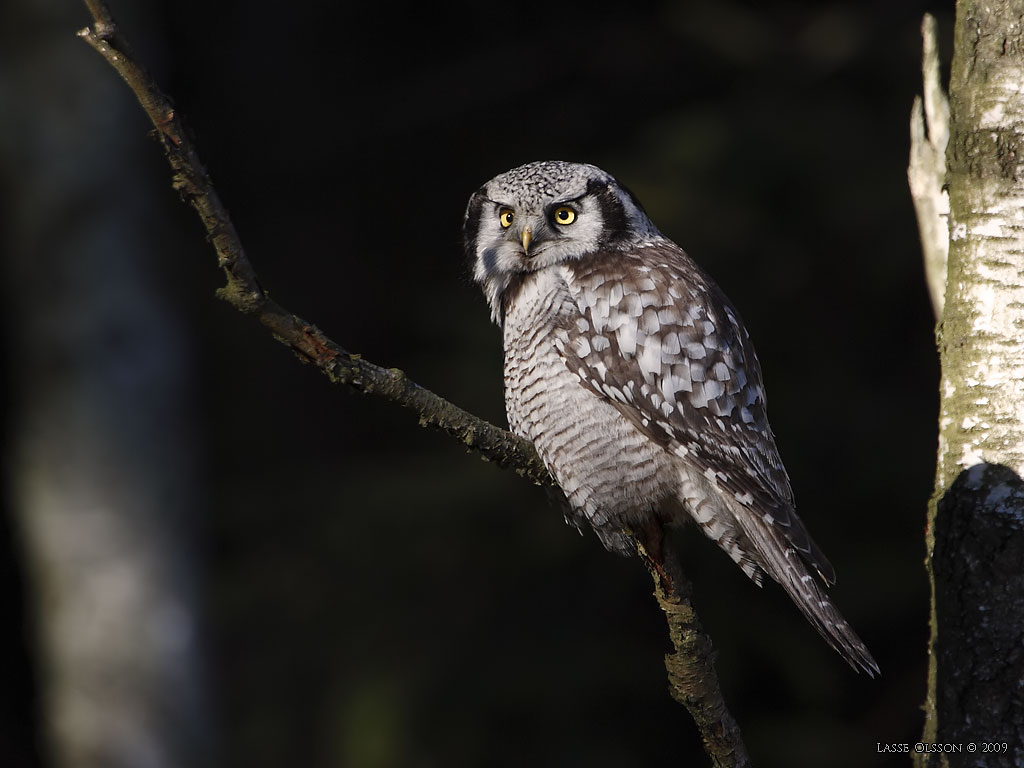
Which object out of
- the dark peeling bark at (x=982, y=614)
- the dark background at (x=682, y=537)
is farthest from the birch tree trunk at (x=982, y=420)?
the dark background at (x=682, y=537)

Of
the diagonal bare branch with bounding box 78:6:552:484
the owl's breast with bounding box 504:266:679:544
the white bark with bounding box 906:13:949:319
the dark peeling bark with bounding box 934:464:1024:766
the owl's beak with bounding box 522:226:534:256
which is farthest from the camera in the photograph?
the owl's beak with bounding box 522:226:534:256

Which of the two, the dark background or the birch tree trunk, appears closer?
the birch tree trunk

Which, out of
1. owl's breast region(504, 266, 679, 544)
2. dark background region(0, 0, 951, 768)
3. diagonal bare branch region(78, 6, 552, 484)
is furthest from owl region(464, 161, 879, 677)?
dark background region(0, 0, 951, 768)

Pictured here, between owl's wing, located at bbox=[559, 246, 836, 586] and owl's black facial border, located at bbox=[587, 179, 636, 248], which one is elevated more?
owl's black facial border, located at bbox=[587, 179, 636, 248]

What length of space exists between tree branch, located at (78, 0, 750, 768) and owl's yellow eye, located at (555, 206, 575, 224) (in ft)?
2.78

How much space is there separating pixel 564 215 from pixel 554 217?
33 mm

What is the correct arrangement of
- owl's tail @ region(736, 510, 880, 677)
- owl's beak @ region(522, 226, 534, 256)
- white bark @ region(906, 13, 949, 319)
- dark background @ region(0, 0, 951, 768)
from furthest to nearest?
dark background @ region(0, 0, 951, 768) → owl's beak @ region(522, 226, 534, 256) → white bark @ region(906, 13, 949, 319) → owl's tail @ region(736, 510, 880, 677)

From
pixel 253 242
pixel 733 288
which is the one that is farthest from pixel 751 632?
pixel 253 242

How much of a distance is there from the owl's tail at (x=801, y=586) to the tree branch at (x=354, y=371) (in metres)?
→ 0.36

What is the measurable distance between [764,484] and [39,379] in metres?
4.03

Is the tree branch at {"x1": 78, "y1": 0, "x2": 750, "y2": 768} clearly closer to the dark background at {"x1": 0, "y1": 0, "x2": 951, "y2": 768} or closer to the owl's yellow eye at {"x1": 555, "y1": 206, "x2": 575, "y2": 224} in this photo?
the owl's yellow eye at {"x1": 555, "y1": 206, "x2": 575, "y2": 224}

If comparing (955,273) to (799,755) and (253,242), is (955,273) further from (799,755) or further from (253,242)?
(253,242)

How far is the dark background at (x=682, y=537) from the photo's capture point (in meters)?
4.89

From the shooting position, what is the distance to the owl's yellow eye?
10.1 feet
